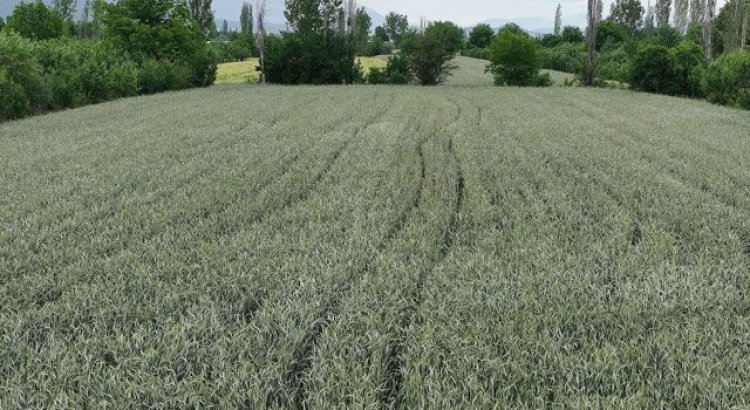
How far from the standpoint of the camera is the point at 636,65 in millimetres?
22719

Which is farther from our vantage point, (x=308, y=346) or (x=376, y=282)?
(x=376, y=282)

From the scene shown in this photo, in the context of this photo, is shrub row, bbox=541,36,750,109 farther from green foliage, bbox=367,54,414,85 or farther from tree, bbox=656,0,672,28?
tree, bbox=656,0,672,28

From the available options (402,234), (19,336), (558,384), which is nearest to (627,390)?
(558,384)

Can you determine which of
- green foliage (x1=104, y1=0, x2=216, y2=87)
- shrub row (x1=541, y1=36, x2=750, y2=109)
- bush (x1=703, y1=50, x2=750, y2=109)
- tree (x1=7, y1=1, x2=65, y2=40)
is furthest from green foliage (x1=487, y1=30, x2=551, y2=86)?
tree (x1=7, y1=1, x2=65, y2=40)

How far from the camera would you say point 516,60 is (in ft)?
90.1

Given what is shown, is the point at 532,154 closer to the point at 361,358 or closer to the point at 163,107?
the point at 361,358

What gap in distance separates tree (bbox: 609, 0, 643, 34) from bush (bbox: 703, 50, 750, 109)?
211ft

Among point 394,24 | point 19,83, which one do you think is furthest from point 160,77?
point 394,24

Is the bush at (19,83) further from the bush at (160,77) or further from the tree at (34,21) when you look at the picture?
the tree at (34,21)

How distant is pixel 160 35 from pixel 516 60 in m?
19.0

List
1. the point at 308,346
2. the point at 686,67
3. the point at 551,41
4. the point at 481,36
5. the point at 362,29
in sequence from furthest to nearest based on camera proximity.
Result: the point at 481,36 < the point at 551,41 < the point at 362,29 < the point at 686,67 < the point at 308,346

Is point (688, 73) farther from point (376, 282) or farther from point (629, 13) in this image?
point (629, 13)

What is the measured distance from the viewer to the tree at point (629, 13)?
75000mm

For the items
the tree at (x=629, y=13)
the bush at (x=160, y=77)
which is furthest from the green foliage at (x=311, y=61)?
the tree at (x=629, y=13)
